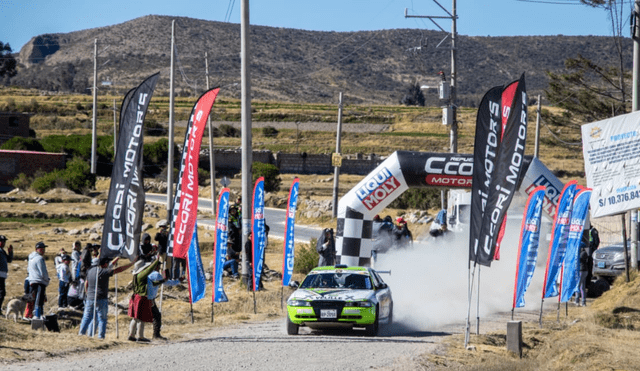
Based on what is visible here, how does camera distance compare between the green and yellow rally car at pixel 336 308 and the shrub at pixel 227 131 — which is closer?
the green and yellow rally car at pixel 336 308

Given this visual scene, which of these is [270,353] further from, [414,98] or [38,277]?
[414,98]

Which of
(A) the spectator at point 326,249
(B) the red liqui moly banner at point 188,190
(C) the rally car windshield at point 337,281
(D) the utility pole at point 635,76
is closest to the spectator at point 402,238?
(A) the spectator at point 326,249

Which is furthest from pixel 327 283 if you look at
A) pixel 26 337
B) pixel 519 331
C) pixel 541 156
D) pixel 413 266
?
pixel 541 156

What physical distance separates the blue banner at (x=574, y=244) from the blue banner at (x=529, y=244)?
1.42 m

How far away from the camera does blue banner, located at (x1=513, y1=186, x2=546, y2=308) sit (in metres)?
17.4

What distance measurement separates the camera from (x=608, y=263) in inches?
1022

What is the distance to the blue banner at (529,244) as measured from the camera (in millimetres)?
17391

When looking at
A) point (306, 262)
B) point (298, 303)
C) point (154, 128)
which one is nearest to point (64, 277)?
point (298, 303)

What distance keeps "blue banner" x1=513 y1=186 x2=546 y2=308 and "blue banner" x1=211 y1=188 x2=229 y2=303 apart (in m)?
6.47

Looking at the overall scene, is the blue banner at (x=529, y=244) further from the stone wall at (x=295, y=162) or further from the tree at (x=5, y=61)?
the tree at (x=5, y=61)

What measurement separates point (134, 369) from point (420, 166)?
11472mm

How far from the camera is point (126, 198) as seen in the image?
47.8 feet

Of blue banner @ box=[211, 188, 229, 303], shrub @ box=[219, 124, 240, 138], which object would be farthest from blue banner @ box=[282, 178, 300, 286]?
shrub @ box=[219, 124, 240, 138]

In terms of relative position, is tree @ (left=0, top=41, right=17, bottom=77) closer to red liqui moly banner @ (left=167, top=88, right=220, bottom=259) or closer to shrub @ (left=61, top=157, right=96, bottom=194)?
shrub @ (left=61, top=157, right=96, bottom=194)
